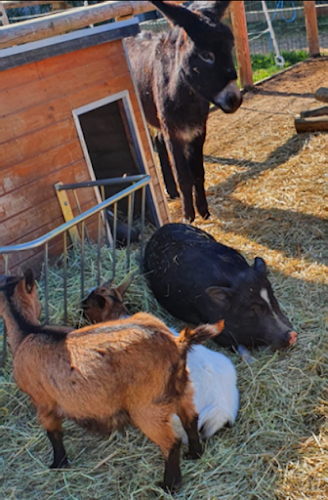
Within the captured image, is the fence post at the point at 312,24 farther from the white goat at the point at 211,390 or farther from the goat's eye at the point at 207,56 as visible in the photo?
the white goat at the point at 211,390

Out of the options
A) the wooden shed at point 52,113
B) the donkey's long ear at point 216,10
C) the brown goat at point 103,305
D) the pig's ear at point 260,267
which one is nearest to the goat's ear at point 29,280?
the brown goat at point 103,305

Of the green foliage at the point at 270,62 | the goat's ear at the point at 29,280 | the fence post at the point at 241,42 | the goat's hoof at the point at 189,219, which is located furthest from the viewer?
the green foliage at the point at 270,62

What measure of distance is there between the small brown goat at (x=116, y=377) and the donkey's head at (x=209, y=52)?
10.1 ft

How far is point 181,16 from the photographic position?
532 cm

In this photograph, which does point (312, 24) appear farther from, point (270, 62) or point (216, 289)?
point (216, 289)

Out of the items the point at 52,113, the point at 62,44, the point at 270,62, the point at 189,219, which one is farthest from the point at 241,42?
the point at 52,113

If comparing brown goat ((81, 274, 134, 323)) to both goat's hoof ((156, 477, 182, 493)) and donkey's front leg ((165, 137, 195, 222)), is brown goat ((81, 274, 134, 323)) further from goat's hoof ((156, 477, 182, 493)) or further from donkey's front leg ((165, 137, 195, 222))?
donkey's front leg ((165, 137, 195, 222))

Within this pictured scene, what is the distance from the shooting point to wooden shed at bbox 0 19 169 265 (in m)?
4.26

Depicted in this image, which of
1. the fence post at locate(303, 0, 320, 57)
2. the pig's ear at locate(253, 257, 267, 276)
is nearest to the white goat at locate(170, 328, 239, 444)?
the pig's ear at locate(253, 257, 267, 276)

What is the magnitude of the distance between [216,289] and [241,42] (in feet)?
24.5

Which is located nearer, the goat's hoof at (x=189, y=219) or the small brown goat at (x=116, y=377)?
the small brown goat at (x=116, y=377)

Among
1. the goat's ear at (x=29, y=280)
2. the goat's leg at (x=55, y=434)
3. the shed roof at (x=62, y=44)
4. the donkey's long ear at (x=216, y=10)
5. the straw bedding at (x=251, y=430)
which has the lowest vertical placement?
the straw bedding at (x=251, y=430)

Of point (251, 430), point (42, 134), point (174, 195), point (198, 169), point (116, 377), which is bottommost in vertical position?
point (174, 195)

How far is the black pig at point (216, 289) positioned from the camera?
3811 mm
